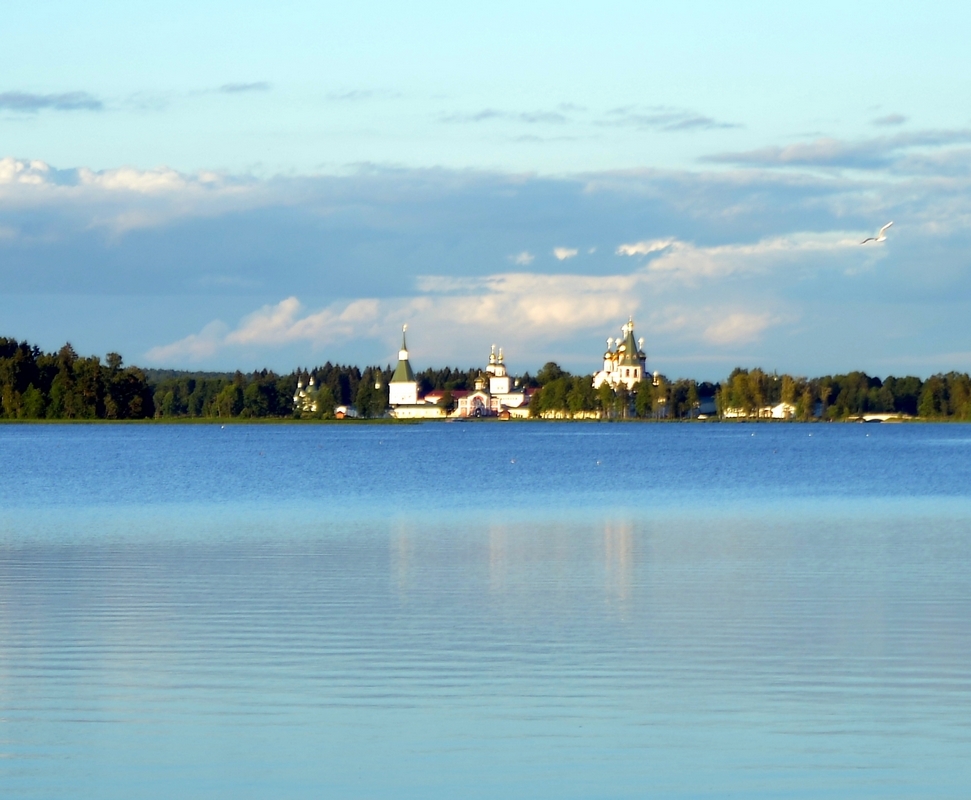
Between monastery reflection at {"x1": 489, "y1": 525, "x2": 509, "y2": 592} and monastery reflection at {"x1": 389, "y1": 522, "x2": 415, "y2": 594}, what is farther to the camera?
monastery reflection at {"x1": 389, "y1": 522, "x2": 415, "y2": 594}

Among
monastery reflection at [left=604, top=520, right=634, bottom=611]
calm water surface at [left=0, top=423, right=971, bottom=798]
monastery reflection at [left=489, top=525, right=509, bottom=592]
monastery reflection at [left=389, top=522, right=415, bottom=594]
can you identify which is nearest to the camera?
calm water surface at [left=0, top=423, right=971, bottom=798]

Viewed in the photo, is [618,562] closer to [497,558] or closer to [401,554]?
[497,558]

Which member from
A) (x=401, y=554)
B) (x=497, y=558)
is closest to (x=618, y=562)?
(x=497, y=558)

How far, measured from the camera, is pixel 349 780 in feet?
26.7

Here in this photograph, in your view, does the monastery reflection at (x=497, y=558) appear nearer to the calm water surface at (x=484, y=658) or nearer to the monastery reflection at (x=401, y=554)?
the calm water surface at (x=484, y=658)

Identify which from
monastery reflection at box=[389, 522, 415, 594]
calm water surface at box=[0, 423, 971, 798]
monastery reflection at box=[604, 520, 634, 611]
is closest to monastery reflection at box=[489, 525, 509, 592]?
calm water surface at box=[0, 423, 971, 798]

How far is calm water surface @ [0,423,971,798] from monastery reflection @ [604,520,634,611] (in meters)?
0.09

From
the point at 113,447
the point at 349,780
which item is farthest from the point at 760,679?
the point at 113,447

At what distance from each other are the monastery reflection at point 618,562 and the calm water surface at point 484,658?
9cm

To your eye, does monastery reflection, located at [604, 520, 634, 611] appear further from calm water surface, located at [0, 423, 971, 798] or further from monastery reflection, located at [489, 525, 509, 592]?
monastery reflection, located at [489, 525, 509, 592]

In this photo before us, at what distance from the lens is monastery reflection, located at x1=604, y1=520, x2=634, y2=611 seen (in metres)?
15.6

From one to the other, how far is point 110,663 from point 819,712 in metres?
5.48

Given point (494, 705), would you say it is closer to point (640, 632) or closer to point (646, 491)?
point (640, 632)

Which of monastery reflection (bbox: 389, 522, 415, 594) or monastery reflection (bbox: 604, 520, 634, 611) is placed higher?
monastery reflection (bbox: 389, 522, 415, 594)
